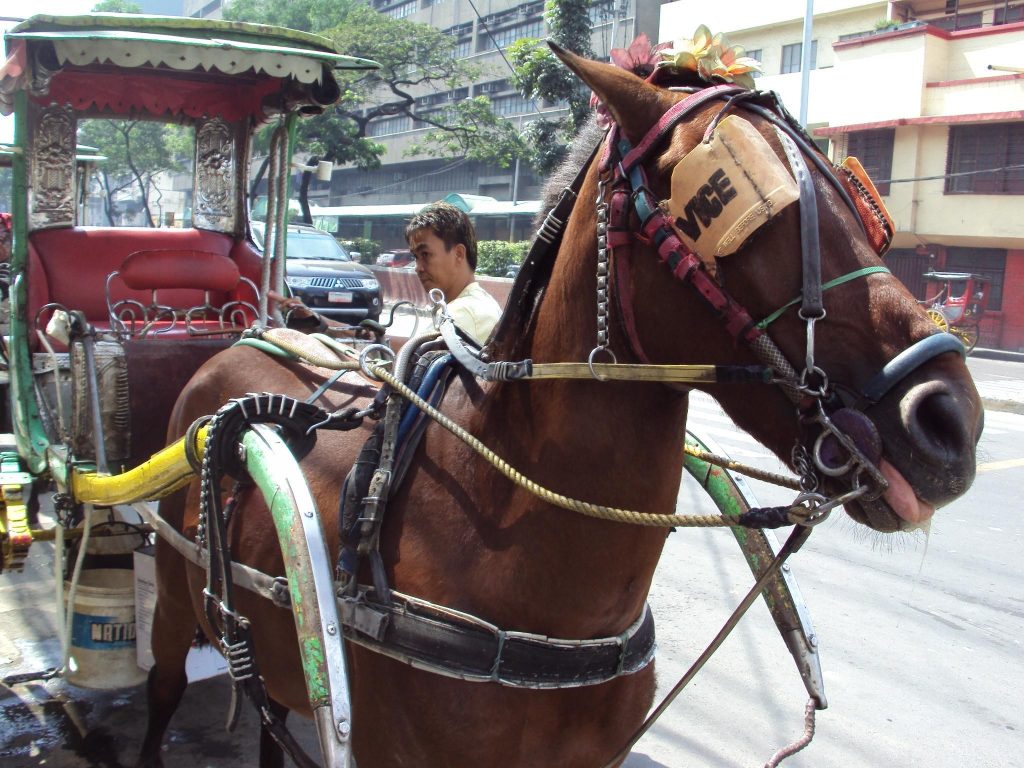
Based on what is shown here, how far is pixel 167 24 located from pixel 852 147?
2251 cm

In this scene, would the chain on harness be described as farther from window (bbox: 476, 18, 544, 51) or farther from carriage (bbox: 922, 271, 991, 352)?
window (bbox: 476, 18, 544, 51)

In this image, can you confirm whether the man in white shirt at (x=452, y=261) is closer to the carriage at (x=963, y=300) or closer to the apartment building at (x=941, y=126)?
the carriage at (x=963, y=300)

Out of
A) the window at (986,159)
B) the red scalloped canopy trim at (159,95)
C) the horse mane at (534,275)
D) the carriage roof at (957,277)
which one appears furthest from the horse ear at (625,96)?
the window at (986,159)

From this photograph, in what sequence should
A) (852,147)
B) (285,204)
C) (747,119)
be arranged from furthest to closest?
Answer: (852,147), (285,204), (747,119)

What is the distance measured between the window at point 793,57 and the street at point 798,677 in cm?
2236

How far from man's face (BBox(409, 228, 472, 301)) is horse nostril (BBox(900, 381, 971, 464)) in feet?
6.01

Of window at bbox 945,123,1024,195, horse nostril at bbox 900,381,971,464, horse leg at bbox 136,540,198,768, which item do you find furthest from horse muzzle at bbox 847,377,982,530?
window at bbox 945,123,1024,195

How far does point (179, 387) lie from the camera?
3.73 meters

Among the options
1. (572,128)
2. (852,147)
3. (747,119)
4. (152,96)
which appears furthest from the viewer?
(852,147)

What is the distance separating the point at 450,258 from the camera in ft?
9.80

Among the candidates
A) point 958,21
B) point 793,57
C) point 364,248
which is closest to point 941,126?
point 958,21

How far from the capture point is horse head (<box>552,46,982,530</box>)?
142 cm

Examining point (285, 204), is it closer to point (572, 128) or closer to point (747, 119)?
point (747, 119)

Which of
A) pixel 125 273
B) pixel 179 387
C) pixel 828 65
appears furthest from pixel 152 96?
pixel 828 65
